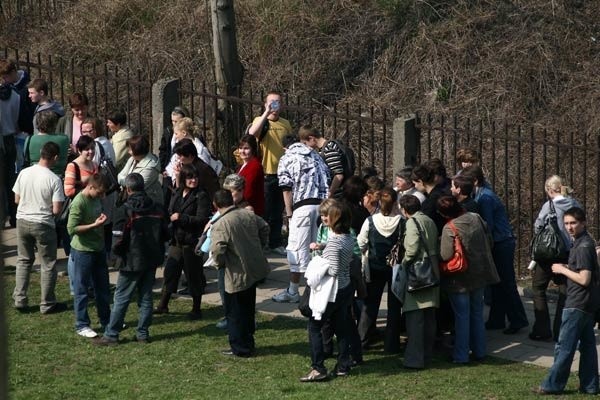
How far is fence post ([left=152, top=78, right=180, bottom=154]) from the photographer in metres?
14.3

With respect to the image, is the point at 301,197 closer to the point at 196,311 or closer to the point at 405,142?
the point at 196,311

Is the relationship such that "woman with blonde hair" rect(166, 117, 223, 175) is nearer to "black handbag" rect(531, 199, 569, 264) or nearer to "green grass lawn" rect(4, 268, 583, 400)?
"green grass lawn" rect(4, 268, 583, 400)

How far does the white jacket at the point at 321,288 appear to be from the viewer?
9578 millimetres

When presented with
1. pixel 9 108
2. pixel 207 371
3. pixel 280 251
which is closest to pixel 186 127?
pixel 280 251

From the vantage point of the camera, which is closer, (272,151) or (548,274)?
(548,274)

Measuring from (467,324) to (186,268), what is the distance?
9.03 feet

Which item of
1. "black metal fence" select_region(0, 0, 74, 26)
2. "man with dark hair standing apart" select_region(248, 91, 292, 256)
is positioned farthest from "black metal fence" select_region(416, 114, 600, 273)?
"black metal fence" select_region(0, 0, 74, 26)

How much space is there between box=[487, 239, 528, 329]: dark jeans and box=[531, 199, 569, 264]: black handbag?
67 cm

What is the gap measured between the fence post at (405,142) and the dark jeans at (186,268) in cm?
258

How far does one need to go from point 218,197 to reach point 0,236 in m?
5.61

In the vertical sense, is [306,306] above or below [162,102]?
below

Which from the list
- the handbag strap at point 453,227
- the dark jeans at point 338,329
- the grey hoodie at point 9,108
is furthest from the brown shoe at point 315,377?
the grey hoodie at point 9,108

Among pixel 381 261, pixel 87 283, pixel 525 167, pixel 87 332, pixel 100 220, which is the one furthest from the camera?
pixel 525 167

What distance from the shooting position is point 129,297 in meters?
10.6
